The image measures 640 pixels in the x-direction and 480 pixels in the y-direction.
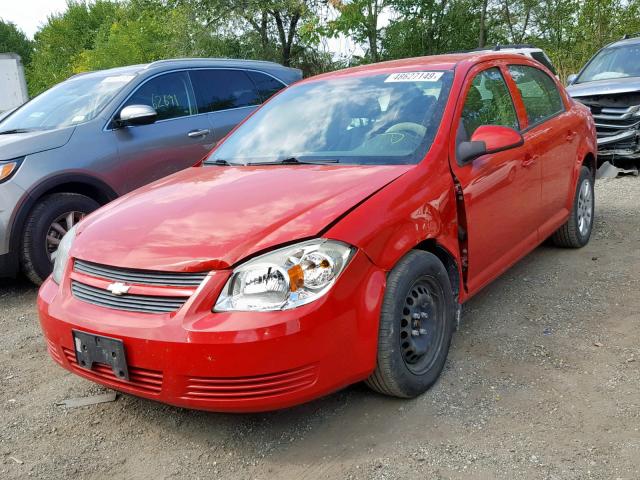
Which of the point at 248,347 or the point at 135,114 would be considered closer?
the point at 248,347

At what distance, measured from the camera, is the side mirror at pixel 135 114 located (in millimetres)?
5215

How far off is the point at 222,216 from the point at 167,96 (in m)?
3.58

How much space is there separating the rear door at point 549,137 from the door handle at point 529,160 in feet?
0.06

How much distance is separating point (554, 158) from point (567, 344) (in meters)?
1.53

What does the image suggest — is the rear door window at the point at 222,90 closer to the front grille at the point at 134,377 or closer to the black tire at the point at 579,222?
the black tire at the point at 579,222

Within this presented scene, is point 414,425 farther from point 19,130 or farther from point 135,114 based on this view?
point 19,130

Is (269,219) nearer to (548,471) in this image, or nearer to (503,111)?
(548,471)

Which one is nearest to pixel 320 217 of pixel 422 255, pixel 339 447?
pixel 422 255

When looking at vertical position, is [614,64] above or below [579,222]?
above

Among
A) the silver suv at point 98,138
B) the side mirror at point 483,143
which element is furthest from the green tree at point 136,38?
the side mirror at point 483,143

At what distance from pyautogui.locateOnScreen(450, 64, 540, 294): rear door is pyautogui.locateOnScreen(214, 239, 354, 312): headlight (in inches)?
44.1

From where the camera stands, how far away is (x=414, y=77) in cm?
366

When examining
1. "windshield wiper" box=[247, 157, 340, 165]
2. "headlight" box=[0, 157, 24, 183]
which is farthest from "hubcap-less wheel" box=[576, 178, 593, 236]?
"headlight" box=[0, 157, 24, 183]

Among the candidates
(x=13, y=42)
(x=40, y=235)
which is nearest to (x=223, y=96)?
(x=40, y=235)
